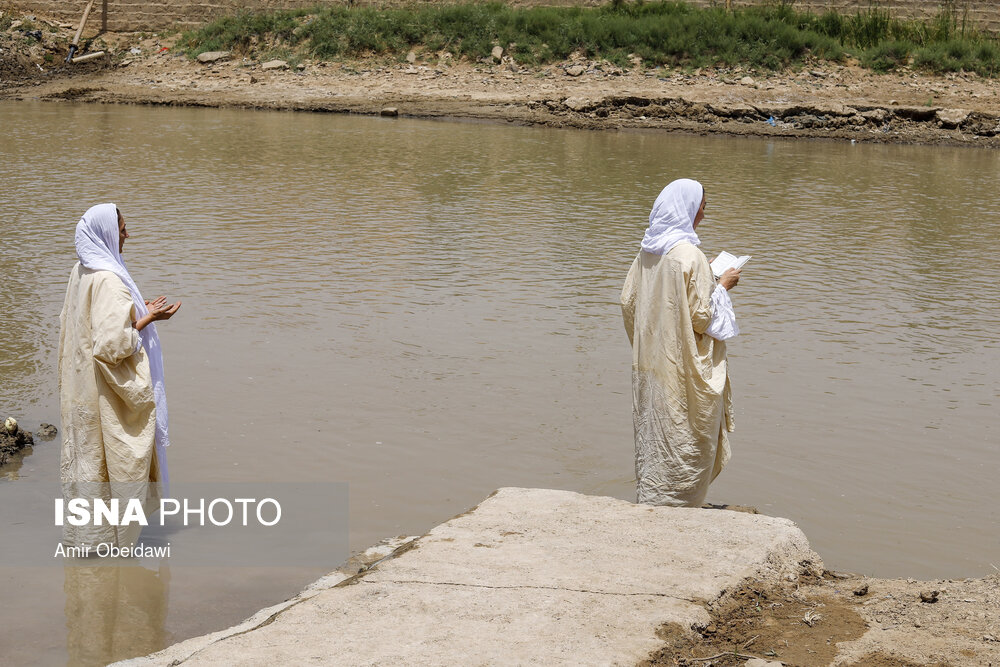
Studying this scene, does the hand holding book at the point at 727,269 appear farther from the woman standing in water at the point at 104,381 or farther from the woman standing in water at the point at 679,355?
the woman standing in water at the point at 104,381

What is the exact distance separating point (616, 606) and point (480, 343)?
4.48m

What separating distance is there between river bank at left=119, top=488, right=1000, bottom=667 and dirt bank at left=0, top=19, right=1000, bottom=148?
661 inches

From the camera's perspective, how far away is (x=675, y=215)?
4.45 m

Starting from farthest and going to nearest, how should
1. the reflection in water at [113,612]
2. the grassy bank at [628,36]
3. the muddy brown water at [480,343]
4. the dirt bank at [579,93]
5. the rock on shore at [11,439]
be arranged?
the grassy bank at [628,36]
the dirt bank at [579,93]
the rock on shore at [11,439]
the muddy brown water at [480,343]
the reflection in water at [113,612]

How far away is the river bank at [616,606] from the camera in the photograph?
3227mm

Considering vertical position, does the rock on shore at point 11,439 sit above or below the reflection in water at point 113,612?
above

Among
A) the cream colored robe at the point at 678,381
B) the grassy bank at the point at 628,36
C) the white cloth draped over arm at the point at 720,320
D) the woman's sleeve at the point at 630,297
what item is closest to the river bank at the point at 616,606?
the cream colored robe at the point at 678,381

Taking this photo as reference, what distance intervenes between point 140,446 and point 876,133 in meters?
17.8

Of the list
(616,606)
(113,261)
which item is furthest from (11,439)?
(616,606)

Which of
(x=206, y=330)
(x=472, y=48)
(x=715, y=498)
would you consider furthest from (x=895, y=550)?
(x=472, y=48)

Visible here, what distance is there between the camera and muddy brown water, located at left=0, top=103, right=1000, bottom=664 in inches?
208

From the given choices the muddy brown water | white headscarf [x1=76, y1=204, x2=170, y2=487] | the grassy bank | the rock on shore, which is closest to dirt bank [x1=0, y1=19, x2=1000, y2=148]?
the grassy bank

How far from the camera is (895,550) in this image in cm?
504

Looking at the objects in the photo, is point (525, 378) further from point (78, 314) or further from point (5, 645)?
point (5, 645)
